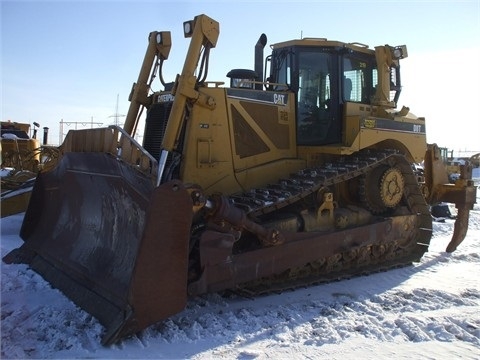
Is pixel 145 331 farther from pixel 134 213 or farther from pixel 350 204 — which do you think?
pixel 350 204

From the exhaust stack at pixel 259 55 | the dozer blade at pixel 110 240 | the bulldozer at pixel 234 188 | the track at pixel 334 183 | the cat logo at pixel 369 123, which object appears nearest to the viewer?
the dozer blade at pixel 110 240

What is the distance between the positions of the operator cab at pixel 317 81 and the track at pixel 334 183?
0.55m

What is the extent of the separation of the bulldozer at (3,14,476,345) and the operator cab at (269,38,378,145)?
19 mm

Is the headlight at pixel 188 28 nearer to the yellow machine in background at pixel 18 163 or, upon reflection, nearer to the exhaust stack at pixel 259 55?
the exhaust stack at pixel 259 55

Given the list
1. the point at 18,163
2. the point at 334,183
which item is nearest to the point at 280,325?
the point at 334,183

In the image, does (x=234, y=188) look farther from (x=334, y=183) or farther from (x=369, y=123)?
(x=369, y=123)

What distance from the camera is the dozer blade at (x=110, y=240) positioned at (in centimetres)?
414

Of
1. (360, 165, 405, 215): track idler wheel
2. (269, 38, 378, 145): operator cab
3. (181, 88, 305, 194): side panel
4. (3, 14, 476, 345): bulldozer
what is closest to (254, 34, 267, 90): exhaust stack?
(3, 14, 476, 345): bulldozer

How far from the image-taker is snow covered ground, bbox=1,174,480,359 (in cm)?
400

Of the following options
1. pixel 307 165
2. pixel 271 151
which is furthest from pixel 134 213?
pixel 307 165

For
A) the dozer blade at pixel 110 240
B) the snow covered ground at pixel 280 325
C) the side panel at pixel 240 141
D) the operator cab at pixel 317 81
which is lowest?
the snow covered ground at pixel 280 325

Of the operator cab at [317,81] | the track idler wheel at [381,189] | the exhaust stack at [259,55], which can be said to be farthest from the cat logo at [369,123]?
the exhaust stack at [259,55]

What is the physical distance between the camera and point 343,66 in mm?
6965

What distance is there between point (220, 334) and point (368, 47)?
5.07 metres
